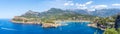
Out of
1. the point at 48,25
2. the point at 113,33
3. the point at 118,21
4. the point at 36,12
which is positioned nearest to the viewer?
the point at 113,33

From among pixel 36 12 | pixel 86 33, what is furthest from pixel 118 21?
pixel 36 12

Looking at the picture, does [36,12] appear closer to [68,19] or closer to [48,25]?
[68,19]

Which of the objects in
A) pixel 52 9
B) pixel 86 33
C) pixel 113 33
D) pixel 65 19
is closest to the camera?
pixel 113 33

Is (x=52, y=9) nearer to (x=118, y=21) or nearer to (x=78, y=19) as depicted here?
(x=78, y=19)

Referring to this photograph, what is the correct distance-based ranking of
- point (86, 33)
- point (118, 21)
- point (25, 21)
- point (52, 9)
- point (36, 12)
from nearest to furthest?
point (118, 21)
point (86, 33)
point (25, 21)
point (36, 12)
point (52, 9)

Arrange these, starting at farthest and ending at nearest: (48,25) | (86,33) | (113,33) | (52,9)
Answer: (52,9) → (48,25) → (86,33) → (113,33)

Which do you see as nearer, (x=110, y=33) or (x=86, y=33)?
(x=110, y=33)

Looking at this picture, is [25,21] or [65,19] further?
[65,19]

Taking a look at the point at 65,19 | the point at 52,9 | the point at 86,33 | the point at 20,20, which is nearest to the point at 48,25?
the point at 86,33
